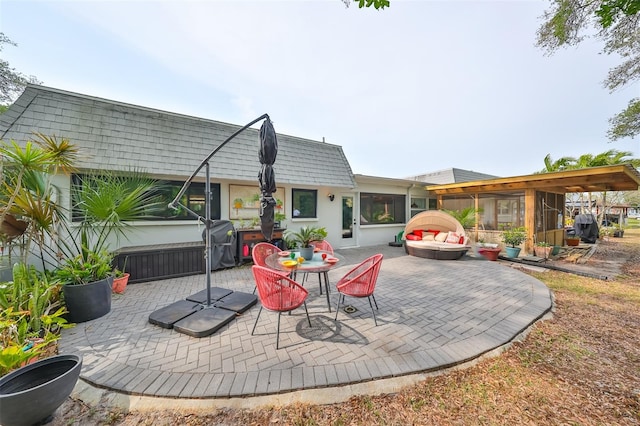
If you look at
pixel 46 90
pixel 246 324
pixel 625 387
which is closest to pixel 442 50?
pixel 625 387

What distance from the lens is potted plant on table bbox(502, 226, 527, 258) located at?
7512mm

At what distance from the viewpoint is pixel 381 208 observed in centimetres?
1038

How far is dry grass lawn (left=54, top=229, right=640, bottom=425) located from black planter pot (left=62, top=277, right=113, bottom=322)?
71.2 inches

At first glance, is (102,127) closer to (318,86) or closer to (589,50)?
(318,86)

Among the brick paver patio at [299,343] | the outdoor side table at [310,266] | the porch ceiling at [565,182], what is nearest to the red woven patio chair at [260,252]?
the outdoor side table at [310,266]

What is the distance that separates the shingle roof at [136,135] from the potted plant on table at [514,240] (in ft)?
23.0

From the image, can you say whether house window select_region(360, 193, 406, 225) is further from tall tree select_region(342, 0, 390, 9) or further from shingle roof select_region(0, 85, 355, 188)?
tall tree select_region(342, 0, 390, 9)

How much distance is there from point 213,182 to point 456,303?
6.71 m

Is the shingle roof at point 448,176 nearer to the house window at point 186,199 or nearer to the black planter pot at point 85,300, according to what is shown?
the house window at point 186,199

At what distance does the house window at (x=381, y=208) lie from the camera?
9.95 metres

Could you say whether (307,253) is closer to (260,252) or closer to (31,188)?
(260,252)

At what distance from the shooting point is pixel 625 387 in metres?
2.17

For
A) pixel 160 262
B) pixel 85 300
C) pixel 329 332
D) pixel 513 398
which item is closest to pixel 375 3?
pixel 329 332

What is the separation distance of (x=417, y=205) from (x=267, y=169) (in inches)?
383
